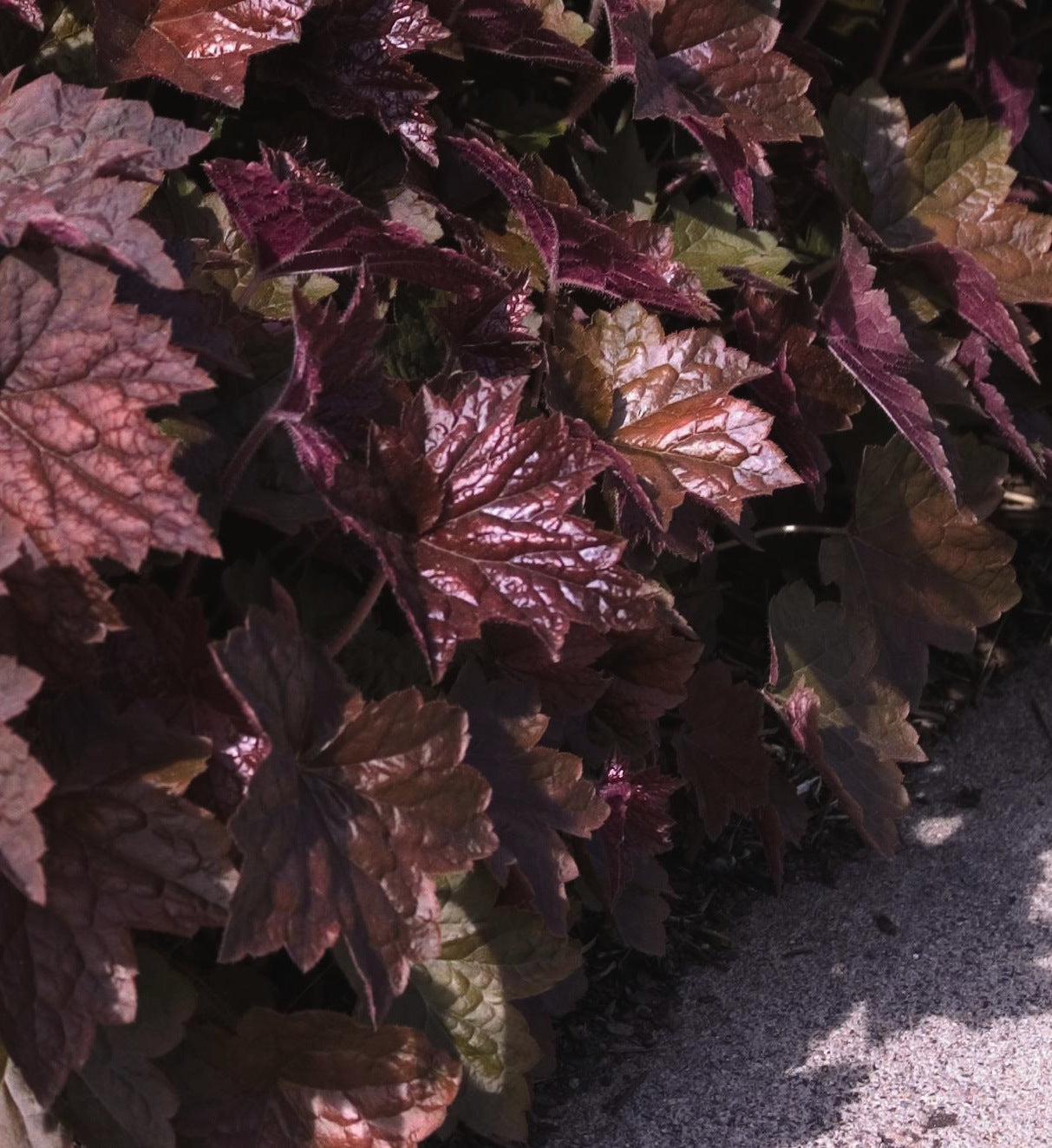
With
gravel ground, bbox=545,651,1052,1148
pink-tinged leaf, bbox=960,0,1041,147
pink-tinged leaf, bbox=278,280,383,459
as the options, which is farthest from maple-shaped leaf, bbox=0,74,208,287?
pink-tinged leaf, bbox=960,0,1041,147

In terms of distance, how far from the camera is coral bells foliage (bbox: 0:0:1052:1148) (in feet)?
3.63

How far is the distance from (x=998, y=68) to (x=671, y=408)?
1022 mm

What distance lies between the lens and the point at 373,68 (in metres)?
1.58

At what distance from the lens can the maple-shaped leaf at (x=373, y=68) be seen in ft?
5.16

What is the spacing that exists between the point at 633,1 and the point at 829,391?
497 millimetres

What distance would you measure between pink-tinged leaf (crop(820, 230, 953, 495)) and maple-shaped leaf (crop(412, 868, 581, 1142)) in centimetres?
66

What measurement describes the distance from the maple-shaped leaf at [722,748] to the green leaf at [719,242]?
0.53 m

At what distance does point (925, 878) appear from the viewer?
6.21ft

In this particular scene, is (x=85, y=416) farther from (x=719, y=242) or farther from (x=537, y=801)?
(x=719, y=242)

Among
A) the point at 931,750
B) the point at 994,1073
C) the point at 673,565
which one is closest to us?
the point at 994,1073

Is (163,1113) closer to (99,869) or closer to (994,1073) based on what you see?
(99,869)

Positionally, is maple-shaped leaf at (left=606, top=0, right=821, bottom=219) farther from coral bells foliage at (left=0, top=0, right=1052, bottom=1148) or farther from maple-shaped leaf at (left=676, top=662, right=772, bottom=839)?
maple-shaped leaf at (left=676, top=662, right=772, bottom=839)

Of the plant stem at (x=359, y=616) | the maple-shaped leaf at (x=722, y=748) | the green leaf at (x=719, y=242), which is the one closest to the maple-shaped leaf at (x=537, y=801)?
the plant stem at (x=359, y=616)

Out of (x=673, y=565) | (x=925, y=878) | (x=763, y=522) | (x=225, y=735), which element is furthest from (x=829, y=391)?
(x=225, y=735)
